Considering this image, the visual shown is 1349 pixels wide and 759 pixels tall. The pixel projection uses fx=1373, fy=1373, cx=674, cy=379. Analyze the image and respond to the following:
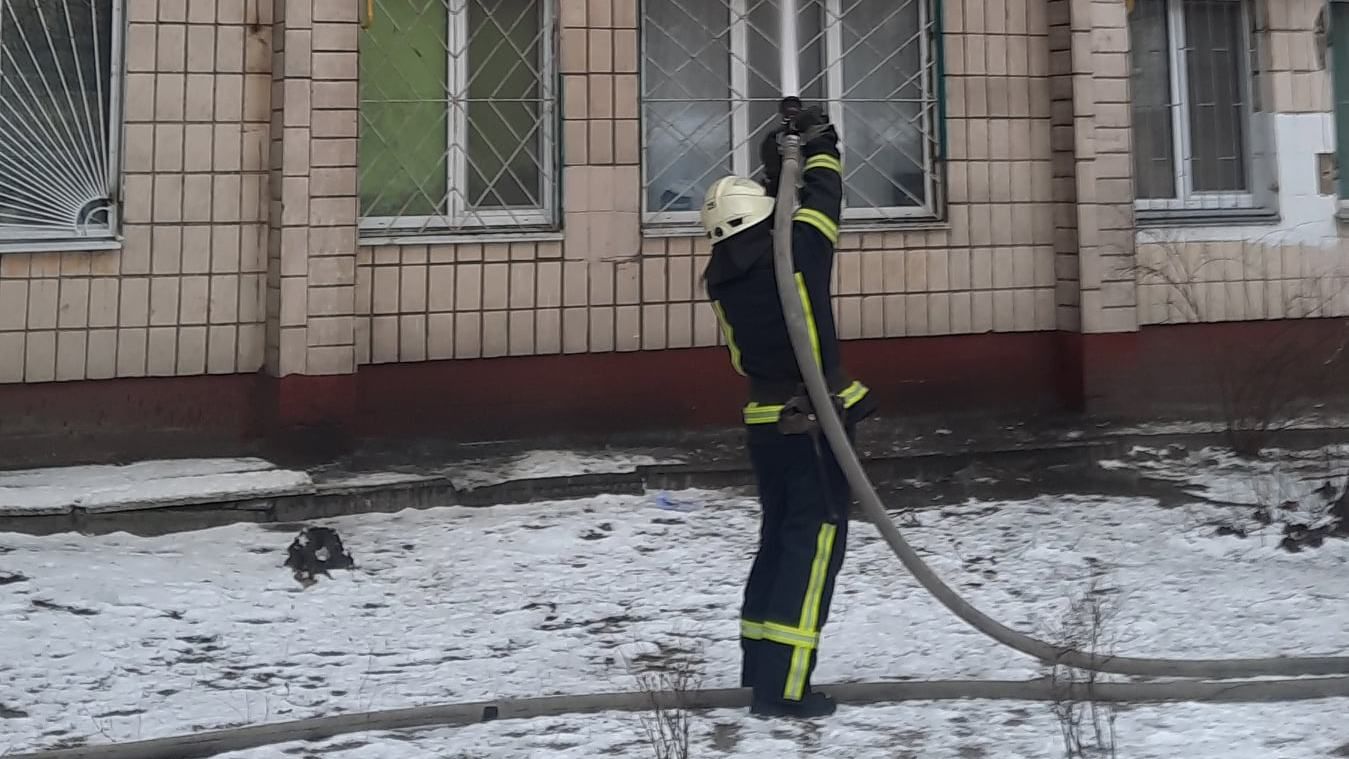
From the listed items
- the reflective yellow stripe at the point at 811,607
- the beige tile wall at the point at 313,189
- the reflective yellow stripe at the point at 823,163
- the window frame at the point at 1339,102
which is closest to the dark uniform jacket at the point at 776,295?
the reflective yellow stripe at the point at 823,163

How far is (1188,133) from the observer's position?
8.69m

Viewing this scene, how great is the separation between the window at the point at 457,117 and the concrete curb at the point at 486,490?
5.44 feet

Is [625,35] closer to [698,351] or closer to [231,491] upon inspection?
[698,351]

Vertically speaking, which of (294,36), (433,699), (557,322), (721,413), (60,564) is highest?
(294,36)

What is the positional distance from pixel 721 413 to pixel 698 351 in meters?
0.38

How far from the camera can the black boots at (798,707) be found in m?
4.01

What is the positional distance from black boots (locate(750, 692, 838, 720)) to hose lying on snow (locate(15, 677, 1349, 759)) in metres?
0.10

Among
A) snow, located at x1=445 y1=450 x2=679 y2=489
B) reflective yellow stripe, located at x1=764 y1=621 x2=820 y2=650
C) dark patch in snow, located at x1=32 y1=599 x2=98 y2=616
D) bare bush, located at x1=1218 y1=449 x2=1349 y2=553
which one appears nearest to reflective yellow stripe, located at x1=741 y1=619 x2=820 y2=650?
reflective yellow stripe, located at x1=764 y1=621 x2=820 y2=650

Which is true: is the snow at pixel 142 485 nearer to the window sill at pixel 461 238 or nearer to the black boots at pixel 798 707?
the window sill at pixel 461 238

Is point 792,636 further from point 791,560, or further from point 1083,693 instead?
point 1083,693

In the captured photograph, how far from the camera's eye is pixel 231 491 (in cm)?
626

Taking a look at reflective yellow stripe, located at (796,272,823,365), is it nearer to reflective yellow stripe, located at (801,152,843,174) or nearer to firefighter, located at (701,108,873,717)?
firefighter, located at (701,108,873,717)

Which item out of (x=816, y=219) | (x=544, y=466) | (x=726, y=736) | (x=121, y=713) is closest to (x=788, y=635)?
(x=726, y=736)

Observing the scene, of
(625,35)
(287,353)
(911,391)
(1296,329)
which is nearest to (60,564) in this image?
(287,353)
